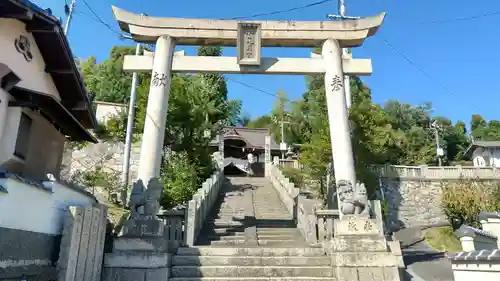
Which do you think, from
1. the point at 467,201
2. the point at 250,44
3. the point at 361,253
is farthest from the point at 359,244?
the point at 467,201

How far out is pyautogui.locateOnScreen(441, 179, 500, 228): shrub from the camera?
24.5 metres

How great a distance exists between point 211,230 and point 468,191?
70.3 feet

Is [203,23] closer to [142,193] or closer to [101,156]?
[142,193]

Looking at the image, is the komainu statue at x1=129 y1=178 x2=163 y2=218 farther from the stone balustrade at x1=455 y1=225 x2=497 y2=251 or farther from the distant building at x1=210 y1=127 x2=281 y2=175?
the distant building at x1=210 y1=127 x2=281 y2=175

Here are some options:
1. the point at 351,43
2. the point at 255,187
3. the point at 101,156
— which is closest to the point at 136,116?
the point at 101,156

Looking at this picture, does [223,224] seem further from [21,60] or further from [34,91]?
[21,60]

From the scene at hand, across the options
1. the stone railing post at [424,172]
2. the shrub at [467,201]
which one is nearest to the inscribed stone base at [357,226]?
the shrub at [467,201]

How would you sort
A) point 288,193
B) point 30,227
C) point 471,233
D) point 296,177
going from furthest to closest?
point 296,177, point 288,193, point 471,233, point 30,227

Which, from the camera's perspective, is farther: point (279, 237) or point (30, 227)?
point (279, 237)

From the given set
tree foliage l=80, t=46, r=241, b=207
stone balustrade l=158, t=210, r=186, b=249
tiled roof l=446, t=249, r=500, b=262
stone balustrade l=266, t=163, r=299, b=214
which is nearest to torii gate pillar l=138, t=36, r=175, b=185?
stone balustrade l=158, t=210, r=186, b=249

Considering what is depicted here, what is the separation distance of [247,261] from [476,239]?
6581 mm

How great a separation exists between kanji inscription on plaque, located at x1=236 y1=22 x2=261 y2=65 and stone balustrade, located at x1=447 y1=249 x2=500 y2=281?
718 cm

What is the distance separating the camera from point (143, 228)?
8.28 meters

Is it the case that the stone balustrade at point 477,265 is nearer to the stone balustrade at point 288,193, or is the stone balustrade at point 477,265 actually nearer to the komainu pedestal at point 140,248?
the komainu pedestal at point 140,248
